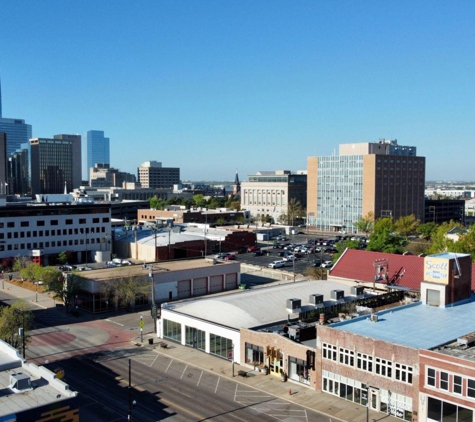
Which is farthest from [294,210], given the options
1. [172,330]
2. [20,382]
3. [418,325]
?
[20,382]

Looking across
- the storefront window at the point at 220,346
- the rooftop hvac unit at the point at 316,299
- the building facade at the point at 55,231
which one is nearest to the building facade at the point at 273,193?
the building facade at the point at 55,231

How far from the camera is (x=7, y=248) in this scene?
88.7 m

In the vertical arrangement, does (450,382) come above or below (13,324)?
below

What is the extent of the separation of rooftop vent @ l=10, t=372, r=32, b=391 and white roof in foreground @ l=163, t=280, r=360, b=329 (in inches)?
772

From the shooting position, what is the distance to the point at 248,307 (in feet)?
158

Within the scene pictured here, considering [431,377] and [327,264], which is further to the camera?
[327,264]

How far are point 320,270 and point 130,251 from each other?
131 ft

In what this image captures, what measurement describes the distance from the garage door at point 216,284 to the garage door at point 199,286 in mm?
1142

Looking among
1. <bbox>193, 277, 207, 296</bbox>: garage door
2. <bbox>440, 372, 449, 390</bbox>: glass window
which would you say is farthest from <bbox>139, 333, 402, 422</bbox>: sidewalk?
<bbox>193, 277, 207, 296</bbox>: garage door

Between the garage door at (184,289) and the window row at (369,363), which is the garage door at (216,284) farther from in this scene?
the window row at (369,363)

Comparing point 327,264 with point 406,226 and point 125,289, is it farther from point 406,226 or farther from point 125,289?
point 406,226

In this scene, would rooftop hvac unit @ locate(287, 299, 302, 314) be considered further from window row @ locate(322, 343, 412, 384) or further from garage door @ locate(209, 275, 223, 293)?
garage door @ locate(209, 275, 223, 293)

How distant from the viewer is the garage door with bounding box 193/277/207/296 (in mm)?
68613

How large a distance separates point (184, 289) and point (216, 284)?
5.38m
